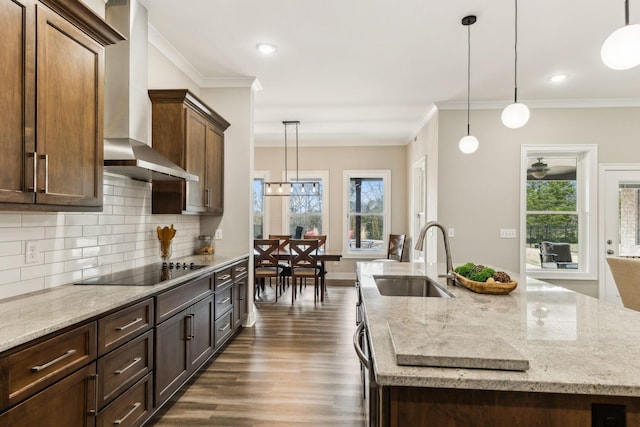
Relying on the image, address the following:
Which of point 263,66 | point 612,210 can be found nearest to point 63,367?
point 263,66

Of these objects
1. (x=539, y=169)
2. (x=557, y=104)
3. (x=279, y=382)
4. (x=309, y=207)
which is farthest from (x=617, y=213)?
(x=309, y=207)

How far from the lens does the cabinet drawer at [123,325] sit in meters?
1.64

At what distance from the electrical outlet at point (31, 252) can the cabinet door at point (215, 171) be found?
1671mm

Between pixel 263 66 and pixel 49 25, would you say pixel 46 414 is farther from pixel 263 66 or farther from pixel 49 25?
pixel 263 66

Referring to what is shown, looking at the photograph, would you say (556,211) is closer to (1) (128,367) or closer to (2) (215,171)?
(2) (215,171)

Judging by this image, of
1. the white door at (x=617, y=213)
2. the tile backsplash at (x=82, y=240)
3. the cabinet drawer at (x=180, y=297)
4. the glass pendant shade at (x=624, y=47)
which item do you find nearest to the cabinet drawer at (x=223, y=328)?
the cabinet drawer at (x=180, y=297)

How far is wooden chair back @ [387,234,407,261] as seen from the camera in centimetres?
618

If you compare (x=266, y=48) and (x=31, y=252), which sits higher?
(x=266, y=48)

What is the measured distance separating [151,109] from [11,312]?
6.83 feet

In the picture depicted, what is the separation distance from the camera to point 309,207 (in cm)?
731

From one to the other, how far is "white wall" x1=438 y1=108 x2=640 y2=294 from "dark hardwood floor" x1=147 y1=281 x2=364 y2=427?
207 centimetres

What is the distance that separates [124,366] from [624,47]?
2.86 meters

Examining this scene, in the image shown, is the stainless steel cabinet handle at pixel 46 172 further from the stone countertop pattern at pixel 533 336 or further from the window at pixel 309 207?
the window at pixel 309 207

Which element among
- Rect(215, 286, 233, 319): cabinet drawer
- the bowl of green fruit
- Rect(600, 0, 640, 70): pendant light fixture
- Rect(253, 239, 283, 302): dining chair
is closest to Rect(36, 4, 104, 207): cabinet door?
Rect(215, 286, 233, 319): cabinet drawer
